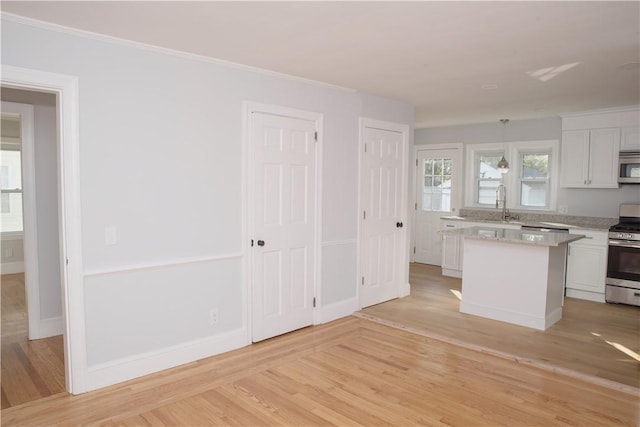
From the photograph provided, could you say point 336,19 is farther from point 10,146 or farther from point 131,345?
point 10,146

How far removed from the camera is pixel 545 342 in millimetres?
3932

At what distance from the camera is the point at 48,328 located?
405 centimetres

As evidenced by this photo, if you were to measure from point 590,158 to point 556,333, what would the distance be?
2.83 meters

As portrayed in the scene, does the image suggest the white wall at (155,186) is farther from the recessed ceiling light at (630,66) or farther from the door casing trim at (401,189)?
the recessed ceiling light at (630,66)

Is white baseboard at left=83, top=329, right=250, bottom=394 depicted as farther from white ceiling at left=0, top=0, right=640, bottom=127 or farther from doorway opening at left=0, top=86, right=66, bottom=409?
white ceiling at left=0, top=0, right=640, bottom=127

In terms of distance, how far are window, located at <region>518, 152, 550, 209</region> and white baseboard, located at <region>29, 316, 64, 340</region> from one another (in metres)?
6.42

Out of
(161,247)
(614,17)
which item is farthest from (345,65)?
(161,247)

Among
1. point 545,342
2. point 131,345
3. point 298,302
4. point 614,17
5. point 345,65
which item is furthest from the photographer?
point 298,302

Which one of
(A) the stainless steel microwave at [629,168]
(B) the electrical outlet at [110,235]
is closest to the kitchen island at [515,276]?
(A) the stainless steel microwave at [629,168]

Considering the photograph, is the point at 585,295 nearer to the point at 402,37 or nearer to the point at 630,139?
the point at 630,139

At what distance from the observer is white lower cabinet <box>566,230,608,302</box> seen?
5.37 meters

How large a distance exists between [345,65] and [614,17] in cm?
188

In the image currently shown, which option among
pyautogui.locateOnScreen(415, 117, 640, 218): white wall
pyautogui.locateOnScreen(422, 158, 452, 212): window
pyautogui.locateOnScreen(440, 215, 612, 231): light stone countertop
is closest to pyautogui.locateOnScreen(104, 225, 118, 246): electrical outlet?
pyautogui.locateOnScreen(440, 215, 612, 231): light stone countertop

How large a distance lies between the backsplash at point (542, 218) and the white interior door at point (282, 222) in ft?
11.4
